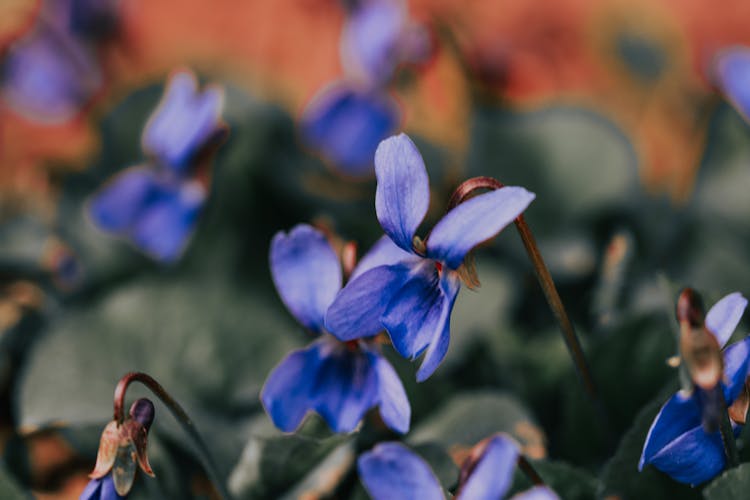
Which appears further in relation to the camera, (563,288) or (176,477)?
(563,288)

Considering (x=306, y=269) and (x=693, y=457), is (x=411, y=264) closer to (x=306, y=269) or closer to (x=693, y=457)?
(x=306, y=269)

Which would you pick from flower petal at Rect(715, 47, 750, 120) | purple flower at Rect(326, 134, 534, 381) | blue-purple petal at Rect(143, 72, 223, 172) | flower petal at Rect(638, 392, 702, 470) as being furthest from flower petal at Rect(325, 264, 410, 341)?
flower petal at Rect(715, 47, 750, 120)

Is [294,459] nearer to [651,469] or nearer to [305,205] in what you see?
[651,469]

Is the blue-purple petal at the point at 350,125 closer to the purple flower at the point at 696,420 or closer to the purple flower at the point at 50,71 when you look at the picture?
the purple flower at the point at 50,71

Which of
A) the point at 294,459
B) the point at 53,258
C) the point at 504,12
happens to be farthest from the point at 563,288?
the point at 504,12

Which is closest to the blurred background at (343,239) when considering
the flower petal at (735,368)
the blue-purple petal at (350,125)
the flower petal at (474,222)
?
the blue-purple petal at (350,125)

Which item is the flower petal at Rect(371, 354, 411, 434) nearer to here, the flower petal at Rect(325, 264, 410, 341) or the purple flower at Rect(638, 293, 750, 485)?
the flower petal at Rect(325, 264, 410, 341)
